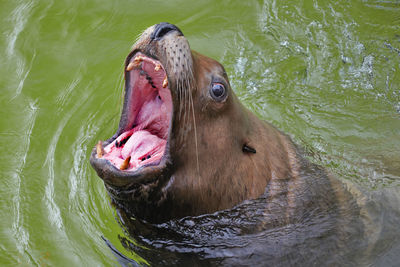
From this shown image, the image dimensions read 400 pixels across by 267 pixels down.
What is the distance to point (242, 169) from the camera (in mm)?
3256

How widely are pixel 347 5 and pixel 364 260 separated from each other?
4014 mm

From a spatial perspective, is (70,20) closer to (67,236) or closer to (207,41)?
(207,41)

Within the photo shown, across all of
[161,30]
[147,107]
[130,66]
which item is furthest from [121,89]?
[161,30]

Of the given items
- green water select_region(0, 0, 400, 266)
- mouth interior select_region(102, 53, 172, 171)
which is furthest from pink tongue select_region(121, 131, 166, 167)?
green water select_region(0, 0, 400, 266)

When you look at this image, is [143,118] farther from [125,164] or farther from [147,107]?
[125,164]

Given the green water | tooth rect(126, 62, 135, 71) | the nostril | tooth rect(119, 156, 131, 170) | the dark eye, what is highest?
the nostril

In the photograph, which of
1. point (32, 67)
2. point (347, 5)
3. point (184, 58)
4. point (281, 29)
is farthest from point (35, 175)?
point (347, 5)

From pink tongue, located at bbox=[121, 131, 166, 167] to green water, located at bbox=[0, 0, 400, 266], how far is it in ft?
2.14

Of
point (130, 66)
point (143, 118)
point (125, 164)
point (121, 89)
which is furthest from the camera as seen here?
point (121, 89)

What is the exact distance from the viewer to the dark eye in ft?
10.4

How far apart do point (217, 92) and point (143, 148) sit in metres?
0.62

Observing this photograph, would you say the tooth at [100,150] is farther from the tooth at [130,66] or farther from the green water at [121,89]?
the green water at [121,89]

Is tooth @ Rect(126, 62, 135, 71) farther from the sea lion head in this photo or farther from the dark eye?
A: the dark eye

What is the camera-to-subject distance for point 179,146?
302cm
